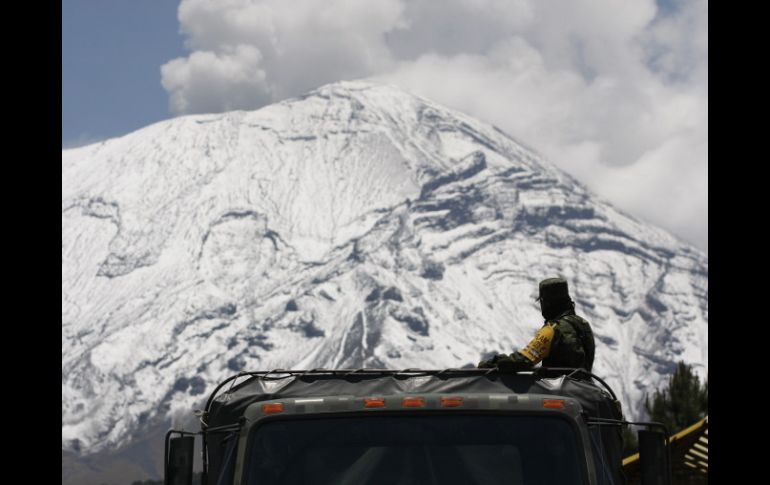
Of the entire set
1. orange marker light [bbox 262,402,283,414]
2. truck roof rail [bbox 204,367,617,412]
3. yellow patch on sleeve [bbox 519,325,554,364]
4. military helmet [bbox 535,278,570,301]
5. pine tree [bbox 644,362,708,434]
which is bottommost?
pine tree [bbox 644,362,708,434]

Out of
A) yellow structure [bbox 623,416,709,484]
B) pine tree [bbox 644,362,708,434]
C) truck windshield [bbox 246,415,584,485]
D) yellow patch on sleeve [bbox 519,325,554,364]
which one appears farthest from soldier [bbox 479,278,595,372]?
pine tree [bbox 644,362,708,434]

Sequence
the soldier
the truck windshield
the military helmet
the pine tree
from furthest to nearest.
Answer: the pine tree
the military helmet
the soldier
the truck windshield

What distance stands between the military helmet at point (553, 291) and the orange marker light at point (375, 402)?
2.17 meters

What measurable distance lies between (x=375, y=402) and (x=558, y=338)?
1.94 meters

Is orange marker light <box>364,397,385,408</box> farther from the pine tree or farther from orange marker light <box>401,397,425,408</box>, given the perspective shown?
the pine tree

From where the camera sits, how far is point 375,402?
9172 mm

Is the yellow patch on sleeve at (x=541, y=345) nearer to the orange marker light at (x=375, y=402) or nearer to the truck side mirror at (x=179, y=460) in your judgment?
the orange marker light at (x=375, y=402)

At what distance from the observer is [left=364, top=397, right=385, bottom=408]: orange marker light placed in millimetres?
9148

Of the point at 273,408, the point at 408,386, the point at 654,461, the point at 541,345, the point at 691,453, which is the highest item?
the point at 541,345

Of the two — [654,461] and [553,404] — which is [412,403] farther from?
[654,461]

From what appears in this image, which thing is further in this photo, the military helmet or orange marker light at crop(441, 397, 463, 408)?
the military helmet

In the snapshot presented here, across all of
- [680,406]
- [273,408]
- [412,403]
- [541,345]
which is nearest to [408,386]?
[412,403]
